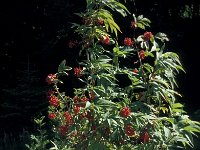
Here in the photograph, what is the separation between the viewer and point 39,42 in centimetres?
909

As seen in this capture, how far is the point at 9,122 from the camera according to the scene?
8.60 metres

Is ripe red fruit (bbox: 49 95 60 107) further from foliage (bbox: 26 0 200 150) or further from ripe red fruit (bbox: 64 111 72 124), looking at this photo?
ripe red fruit (bbox: 64 111 72 124)

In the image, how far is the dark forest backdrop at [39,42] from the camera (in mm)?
8445

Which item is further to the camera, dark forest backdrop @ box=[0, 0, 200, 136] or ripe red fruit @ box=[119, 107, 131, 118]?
dark forest backdrop @ box=[0, 0, 200, 136]

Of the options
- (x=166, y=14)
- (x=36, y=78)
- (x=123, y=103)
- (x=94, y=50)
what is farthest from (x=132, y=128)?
(x=166, y=14)

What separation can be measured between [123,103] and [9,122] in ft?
17.1

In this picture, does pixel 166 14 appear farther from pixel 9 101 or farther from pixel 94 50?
pixel 94 50

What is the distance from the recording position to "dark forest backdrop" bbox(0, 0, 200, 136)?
845 centimetres

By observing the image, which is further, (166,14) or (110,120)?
(166,14)

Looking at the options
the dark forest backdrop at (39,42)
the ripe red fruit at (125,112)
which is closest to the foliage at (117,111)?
the ripe red fruit at (125,112)

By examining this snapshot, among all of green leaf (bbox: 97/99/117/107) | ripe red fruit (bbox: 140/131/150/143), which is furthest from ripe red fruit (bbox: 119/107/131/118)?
ripe red fruit (bbox: 140/131/150/143)

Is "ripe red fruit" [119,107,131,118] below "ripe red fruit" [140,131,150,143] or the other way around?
the other way around

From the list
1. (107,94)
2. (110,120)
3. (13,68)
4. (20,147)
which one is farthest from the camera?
(13,68)

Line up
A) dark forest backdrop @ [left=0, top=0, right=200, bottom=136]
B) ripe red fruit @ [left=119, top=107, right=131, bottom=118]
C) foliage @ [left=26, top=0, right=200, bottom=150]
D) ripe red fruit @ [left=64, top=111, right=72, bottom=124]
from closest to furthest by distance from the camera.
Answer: ripe red fruit @ [left=119, top=107, right=131, bottom=118]
foliage @ [left=26, top=0, right=200, bottom=150]
ripe red fruit @ [left=64, top=111, right=72, bottom=124]
dark forest backdrop @ [left=0, top=0, right=200, bottom=136]
